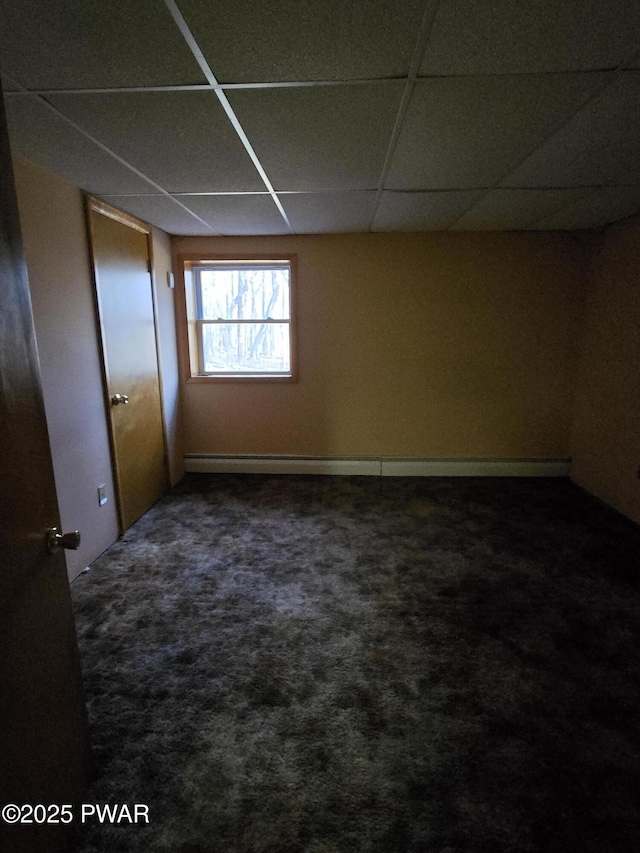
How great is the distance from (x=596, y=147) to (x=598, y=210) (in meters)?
1.31

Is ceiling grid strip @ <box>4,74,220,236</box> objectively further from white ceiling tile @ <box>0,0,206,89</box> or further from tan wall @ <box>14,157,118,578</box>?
tan wall @ <box>14,157,118,578</box>

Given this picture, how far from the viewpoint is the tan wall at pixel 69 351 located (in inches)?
84.4

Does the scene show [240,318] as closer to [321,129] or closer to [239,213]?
[239,213]

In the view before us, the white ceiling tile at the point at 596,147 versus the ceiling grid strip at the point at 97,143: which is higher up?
the white ceiling tile at the point at 596,147

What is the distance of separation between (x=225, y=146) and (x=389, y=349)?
2.41m

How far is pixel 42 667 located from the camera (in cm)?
107

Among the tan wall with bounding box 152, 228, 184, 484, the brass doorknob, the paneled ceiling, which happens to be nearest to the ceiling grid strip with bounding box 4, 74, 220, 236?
the paneled ceiling

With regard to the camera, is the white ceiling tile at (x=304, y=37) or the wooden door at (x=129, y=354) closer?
the white ceiling tile at (x=304, y=37)

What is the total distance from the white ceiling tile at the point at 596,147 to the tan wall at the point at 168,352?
277 centimetres

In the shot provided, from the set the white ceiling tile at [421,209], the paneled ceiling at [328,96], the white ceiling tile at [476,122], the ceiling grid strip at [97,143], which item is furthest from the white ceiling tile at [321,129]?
the ceiling grid strip at [97,143]

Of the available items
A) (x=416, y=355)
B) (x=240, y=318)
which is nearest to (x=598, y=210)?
(x=416, y=355)

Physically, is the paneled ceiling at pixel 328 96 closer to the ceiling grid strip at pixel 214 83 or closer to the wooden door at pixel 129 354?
the ceiling grid strip at pixel 214 83

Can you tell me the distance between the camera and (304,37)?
1187 mm

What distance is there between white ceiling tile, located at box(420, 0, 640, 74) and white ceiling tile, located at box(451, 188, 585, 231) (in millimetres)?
1346
